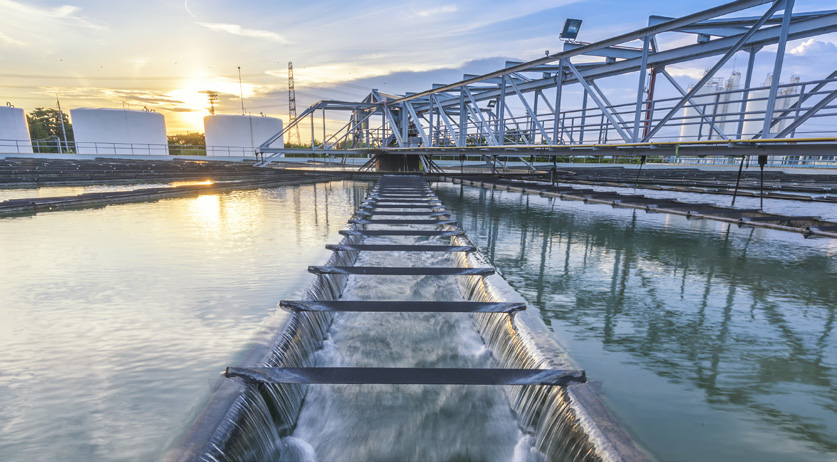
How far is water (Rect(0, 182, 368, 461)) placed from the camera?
1.99 m

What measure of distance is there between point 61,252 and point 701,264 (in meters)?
8.74

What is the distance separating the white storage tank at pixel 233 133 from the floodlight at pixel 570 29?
3248 cm

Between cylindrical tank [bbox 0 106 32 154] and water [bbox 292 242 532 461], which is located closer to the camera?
water [bbox 292 242 532 461]

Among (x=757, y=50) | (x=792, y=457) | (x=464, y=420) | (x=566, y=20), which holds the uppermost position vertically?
(x=566, y=20)

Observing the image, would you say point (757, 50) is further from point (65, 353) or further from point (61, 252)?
point (61, 252)

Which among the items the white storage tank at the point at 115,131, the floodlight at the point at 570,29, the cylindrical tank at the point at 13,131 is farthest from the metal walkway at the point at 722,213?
the cylindrical tank at the point at 13,131

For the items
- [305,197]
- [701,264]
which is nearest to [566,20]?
[701,264]

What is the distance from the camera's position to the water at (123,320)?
6.52 feet

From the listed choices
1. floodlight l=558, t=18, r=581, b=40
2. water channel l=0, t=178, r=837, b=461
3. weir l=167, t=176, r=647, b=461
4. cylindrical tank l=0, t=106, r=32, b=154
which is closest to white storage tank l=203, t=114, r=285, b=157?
cylindrical tank l=0, t=106, r=32, b=154

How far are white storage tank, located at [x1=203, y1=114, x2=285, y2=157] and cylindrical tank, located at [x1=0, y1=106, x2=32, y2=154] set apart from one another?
13005 millimetres

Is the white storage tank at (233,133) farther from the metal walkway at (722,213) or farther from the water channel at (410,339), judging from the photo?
the water channel at (410,339)

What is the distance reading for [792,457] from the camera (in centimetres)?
193

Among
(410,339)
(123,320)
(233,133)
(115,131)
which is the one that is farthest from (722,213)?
(115,131)

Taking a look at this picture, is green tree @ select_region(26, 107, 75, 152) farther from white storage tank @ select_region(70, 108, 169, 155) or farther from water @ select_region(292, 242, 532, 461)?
water @ select_region(292, 242, 532, 461)
